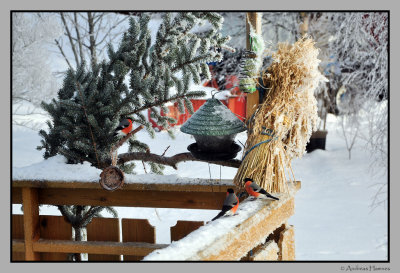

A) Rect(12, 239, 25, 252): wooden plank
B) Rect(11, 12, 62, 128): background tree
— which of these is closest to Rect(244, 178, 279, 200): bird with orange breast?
Rect(12, 239, 25, 252): wooden plank

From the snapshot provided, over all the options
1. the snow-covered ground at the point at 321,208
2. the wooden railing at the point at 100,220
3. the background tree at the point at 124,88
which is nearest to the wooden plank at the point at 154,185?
the wooden railing at the point at 100,220

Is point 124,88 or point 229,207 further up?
point 124,88

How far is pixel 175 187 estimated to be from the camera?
271cm

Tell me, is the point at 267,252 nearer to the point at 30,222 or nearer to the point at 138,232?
the point at 138,232

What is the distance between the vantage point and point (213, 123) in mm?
2693

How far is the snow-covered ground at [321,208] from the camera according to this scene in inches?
257

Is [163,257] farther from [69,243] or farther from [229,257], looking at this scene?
[69,243]

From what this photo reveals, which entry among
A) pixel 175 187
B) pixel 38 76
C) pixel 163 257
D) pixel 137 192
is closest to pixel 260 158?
pixel 175 187

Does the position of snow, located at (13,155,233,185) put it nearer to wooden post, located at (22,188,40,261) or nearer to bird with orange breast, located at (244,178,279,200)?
wooden post, located at (22,188,40,261)

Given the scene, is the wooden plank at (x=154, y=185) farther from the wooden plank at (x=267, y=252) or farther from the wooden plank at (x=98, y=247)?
the wooden plank at (x=267, y=252)

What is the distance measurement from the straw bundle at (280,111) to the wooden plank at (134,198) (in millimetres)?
291

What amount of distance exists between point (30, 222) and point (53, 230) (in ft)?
0.55

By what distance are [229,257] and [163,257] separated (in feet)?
1.06

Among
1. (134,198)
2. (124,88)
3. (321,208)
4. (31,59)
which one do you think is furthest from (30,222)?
(321,208)
